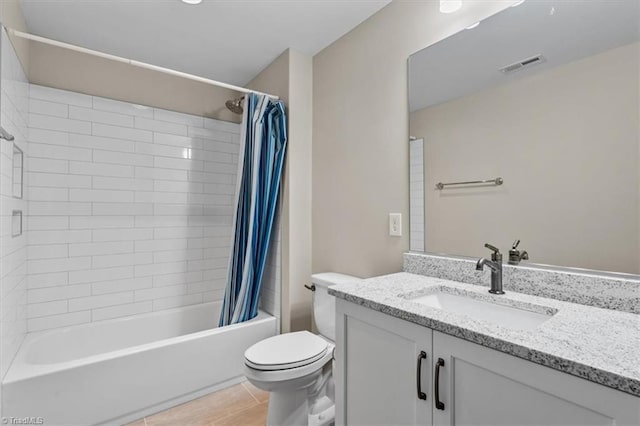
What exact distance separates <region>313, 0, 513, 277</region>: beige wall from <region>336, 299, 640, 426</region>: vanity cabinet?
713 mm

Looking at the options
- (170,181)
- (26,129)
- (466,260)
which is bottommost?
(466,260)

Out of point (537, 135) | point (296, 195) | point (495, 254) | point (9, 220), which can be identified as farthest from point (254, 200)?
point (537, 135)

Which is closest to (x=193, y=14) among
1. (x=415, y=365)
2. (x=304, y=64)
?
(x=304, y=64)

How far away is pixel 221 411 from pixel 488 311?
1617mm

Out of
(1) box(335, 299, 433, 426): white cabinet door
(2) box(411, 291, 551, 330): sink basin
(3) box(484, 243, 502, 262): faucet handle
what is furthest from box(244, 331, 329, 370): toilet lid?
(3) box(484, 243, 502, 262): faucet handle

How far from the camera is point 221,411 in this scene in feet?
6.03

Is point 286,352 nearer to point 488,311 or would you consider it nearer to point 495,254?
point 488,311

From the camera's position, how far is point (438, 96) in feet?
5.10

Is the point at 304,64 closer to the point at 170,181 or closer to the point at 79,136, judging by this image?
the point at 170,181

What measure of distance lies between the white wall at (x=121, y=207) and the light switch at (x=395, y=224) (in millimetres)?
1726

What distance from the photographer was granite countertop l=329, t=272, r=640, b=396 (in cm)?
62

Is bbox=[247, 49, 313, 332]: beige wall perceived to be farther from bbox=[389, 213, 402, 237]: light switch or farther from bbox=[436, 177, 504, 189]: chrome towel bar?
bbox=[436, 177, 504, 189]: chrome towel bar

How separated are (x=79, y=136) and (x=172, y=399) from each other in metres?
1.93

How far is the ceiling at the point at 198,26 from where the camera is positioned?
1793 millimetres
